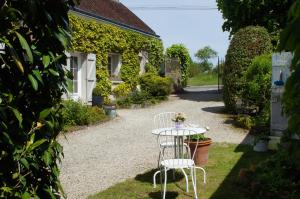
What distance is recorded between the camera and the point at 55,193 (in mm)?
3064

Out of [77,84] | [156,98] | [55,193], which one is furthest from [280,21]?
[55,193]

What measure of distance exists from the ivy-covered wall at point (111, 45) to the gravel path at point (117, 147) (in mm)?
2295

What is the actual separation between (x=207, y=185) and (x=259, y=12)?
12.3 metres

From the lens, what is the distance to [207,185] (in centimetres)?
636

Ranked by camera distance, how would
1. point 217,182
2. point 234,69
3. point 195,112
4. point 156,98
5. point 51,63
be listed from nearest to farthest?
1. point 51,63
2. point 217,182
3. point 234,69
4. point 195,112
5. point 156,98

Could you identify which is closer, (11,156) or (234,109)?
(11,156)

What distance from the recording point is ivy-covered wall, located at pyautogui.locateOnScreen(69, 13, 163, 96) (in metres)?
15.0

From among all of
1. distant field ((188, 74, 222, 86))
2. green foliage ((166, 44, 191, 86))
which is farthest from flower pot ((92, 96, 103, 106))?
distant field ((188, 74, 222, 86))

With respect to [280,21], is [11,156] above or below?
below

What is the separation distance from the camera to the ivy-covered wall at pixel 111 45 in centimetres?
1502

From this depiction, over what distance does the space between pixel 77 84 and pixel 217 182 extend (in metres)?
9.79

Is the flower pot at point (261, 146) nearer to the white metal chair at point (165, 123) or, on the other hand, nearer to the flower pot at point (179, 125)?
the white metal chair at point (165, 123)

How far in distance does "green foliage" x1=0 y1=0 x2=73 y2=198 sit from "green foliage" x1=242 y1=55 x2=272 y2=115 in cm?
951

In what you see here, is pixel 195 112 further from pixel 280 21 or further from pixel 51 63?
pixel 51 63
